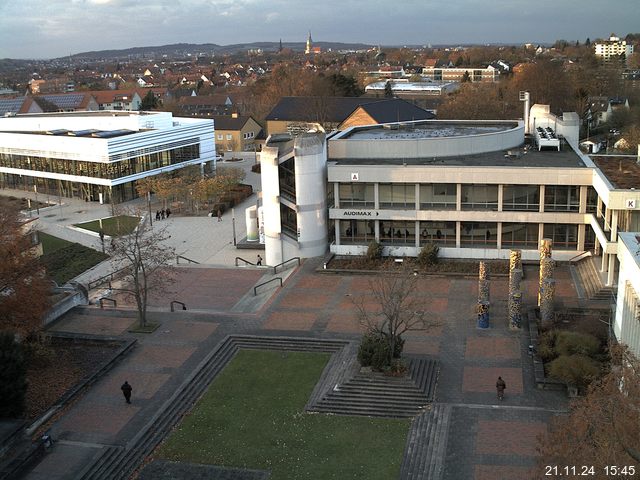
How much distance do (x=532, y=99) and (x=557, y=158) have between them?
56476mm

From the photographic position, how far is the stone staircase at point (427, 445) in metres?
22.6

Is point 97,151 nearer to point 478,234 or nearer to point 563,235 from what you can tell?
point 478,234

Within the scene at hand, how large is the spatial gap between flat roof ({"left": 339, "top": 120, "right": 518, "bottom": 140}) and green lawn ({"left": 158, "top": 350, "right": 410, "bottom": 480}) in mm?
24233

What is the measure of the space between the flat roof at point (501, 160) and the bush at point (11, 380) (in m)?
23.9

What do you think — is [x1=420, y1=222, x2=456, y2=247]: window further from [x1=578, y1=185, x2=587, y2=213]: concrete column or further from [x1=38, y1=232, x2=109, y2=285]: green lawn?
[x1=38, y1=232, x2=109, y2=285]: green lawn

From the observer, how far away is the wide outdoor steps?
2637 cm

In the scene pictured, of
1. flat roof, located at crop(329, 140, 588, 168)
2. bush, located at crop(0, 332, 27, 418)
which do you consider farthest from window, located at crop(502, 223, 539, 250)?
bush, located at crop(0, 332, 27, 418)

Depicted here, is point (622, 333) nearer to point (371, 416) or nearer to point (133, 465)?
point (371, 416)

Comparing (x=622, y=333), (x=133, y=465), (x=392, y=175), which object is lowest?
(x=133, y=465)

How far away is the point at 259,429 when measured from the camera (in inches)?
1000

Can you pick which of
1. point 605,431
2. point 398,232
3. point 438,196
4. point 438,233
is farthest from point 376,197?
point 605,431

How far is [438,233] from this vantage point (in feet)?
142

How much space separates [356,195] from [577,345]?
19.0 meters

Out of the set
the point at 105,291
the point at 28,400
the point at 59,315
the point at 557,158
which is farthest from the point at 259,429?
the point at 557,158
